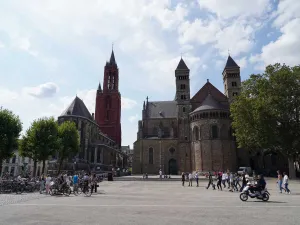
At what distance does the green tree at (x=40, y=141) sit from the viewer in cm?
3825

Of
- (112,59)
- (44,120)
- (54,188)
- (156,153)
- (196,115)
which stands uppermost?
(112,59)

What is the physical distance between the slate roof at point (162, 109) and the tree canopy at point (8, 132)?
41.4 metres

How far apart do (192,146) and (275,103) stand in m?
24.4

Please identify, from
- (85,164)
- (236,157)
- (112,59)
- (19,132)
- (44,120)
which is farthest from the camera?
(112,59)

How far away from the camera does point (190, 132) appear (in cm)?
5866

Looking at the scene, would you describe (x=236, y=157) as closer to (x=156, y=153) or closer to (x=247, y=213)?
(x=156, y=153)

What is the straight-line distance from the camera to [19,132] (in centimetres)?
3484

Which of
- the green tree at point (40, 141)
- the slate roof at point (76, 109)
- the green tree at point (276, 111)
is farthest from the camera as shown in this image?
the slate roof at point (76, 109)

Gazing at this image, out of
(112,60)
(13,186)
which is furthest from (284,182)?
(112,60)

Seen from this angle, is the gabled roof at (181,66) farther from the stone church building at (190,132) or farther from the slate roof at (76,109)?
the slate roof at (76,109)

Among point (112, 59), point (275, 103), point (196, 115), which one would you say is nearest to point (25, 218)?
point (275, 103)

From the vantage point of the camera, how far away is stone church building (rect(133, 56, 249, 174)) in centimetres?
5266

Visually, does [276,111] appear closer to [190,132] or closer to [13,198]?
[190,132]

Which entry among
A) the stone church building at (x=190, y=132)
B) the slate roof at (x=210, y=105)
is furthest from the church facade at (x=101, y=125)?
the slate roof at (x=210, y=105)
